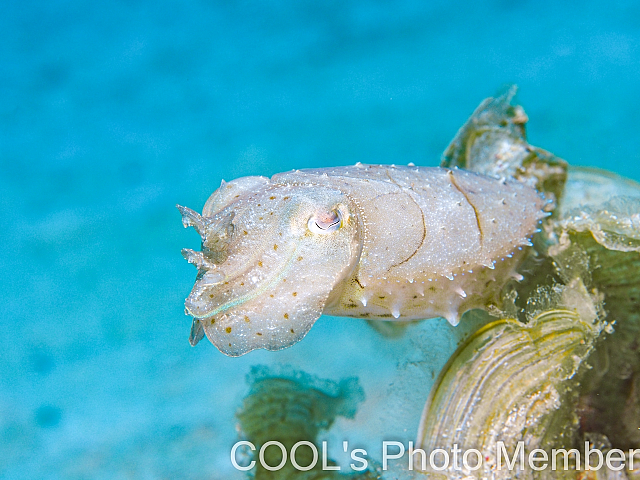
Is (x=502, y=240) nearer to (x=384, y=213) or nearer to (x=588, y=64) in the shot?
(x=384, y=213)

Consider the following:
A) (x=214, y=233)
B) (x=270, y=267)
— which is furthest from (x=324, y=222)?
(x=214, y=233)

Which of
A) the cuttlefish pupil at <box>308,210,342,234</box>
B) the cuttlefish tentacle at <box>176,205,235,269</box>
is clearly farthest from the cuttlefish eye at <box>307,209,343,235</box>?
the cuttlefish tentacle at <box>176,205,235,269</box>

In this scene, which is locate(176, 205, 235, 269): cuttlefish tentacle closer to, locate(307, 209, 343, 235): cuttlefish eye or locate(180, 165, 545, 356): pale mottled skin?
locate(180, 165, 545, 356): pale mottled skin

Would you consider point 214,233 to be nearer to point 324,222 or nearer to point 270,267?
point 270,267

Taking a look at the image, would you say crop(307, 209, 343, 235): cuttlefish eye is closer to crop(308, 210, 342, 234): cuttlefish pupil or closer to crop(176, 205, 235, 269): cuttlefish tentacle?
crop(308, 210, 342, 234): cuttlefish pupil

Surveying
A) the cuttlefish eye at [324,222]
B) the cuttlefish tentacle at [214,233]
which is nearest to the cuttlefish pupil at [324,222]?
the cuttlefish eye at [324,222]

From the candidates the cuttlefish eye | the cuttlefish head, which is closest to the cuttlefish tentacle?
the cuttlefish head

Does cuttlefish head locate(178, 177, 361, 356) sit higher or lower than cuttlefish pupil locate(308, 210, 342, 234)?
lower
